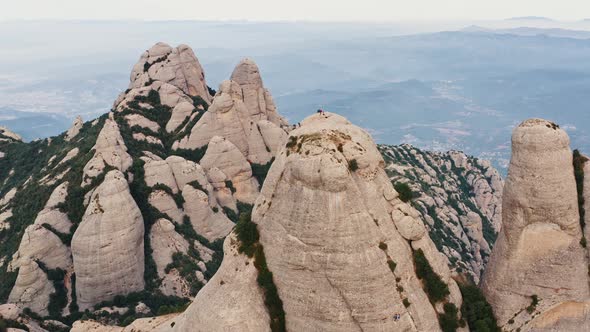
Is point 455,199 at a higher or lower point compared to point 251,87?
lower

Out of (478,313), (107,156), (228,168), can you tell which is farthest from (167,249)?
(478,313)

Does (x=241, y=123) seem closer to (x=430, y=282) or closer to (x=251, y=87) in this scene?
(x=251, y=87)

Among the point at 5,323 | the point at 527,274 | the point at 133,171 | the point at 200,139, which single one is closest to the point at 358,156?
the point at 527,274

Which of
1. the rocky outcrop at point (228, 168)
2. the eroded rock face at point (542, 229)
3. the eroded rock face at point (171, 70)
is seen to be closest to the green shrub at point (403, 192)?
the eroded rock face at point (542, 229)

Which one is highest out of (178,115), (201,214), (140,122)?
(178,115)

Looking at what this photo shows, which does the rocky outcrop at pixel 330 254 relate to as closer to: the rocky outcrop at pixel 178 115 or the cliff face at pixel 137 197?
the cliff face at pixel 137 197

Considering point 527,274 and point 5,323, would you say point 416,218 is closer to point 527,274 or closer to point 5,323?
point 527,274
